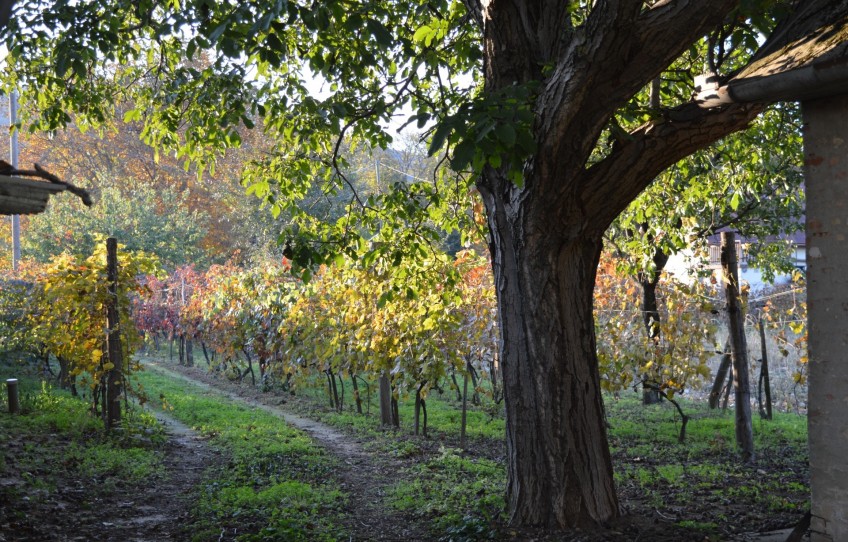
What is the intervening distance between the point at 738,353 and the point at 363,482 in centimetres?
435

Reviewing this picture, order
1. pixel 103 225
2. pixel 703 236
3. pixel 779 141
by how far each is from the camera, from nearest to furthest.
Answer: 1. pixel 779 141
2. pixel 703 236
3. pixel 103 225

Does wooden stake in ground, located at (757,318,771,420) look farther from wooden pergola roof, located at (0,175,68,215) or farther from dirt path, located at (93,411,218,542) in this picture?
wooden pergola roof, located at (0,175,68,215)

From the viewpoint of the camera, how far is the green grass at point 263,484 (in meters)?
5.64

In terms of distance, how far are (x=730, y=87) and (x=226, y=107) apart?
4.39 meters

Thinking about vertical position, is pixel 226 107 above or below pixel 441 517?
above

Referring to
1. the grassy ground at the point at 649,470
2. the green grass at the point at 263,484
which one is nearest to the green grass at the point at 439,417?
the grassy ground at the point at 649,470

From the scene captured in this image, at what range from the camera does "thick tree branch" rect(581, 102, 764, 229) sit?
4383mm

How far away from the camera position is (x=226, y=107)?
21.9ft

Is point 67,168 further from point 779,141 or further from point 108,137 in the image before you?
point 779,141

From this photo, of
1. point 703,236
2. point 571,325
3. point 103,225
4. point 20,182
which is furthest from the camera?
point 103,225

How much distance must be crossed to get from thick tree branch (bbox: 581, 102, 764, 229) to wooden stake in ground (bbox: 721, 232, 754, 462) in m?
3.95

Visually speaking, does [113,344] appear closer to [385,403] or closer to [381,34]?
[385,403]

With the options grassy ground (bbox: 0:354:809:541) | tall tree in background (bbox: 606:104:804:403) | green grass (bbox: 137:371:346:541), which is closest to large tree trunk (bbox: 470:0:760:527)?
grassy ground (bbox: 0:354:809:541)

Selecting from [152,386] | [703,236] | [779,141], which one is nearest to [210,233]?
[152,386]
